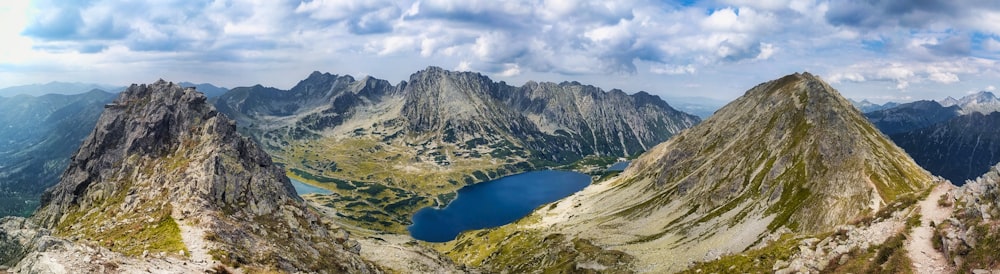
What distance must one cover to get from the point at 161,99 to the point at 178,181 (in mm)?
61426

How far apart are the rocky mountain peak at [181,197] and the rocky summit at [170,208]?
0.29 metres

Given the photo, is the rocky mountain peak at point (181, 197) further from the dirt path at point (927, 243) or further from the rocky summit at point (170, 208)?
the dirt path at point (927, 243)

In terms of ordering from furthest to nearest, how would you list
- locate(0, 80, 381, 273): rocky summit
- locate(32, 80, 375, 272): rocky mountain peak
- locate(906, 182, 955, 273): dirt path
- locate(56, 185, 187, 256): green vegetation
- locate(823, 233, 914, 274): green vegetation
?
locate(32, 80, 375, 272): rocky mountain peak, locate(56, 185, 187, 256): green vegetation, locate(0, 80, 381, 273): rocky summit, locate(823, 233, 914, 274): green vegetation, locate(906, 182, 955, 273): dirt path

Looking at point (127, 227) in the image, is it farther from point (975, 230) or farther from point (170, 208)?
point (975, 230)

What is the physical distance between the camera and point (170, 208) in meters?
93.6

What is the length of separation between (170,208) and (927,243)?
359 feet

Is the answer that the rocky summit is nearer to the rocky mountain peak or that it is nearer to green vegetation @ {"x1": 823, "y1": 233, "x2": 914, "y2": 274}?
the rocky mountain peak

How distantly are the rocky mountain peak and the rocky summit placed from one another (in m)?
0.29

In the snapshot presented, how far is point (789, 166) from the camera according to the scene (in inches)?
7771

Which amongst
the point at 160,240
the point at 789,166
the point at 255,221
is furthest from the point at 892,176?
the point at 160,240

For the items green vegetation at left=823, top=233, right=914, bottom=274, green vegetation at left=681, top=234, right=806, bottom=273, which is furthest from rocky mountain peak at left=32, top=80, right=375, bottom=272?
green vegetation at left=823, top=233, right=914, bottom=274

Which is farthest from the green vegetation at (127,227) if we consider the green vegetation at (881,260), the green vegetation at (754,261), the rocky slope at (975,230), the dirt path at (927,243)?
the rocky slope at (975,230)

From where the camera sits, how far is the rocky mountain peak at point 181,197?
8081 centimetres

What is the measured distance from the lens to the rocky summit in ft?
186
